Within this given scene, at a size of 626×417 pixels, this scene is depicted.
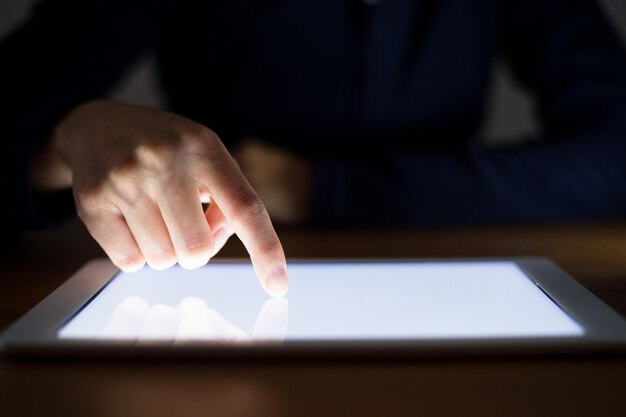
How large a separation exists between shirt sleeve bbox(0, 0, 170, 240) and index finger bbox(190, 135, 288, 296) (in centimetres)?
27

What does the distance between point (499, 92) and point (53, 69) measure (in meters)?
1.35

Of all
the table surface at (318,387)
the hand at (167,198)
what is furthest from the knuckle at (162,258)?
the table surface at (318,387)

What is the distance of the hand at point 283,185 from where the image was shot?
779mm

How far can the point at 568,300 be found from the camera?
424 mm

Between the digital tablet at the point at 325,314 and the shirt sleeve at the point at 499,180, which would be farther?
the shirt sleeve at the point at 499,180

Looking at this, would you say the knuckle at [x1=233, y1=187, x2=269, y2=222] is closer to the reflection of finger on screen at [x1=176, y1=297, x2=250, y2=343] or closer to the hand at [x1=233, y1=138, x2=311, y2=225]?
the reflection of finger on screen at [x1=176, y1=297, x2=250, y2=343]

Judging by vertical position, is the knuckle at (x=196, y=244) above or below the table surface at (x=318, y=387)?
above

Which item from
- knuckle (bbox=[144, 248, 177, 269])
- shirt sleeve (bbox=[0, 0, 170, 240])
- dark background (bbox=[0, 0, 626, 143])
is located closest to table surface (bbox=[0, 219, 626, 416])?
knuckle (bbox=[144, 248, 177, 269])

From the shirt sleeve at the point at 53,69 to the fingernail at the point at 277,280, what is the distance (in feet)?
1.09

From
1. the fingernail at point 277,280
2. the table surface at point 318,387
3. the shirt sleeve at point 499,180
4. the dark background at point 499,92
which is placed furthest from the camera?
the dark background at point 499,92

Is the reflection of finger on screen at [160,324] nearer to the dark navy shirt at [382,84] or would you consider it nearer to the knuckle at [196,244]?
the knuckle at [196,244]

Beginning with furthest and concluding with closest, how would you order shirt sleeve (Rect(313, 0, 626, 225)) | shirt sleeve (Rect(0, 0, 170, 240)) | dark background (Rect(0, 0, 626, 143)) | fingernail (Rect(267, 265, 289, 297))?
dark background (Rect(0, 0, 626, 143)), shirt sleeve (Rect(313, 0, 626, 225)), shirt sleeve (Rect(0, 0, 170, 240)), fingernail (Rect(267, 265, 289, 297))

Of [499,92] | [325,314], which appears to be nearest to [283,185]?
[325,314]

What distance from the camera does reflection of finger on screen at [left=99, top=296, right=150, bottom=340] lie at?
1.21 feet
